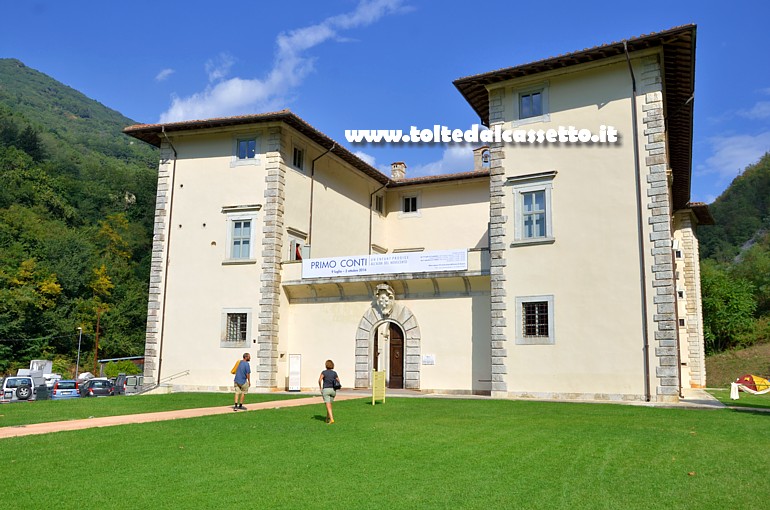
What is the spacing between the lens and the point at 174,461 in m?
8.91

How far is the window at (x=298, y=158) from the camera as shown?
1027 inches

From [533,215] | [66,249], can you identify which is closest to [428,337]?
[533,215]

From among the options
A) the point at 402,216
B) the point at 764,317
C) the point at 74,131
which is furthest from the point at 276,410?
the point at 74,131

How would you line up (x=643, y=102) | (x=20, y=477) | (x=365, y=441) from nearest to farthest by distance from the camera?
1. (x=20, y=477)
2. (x=365, y=441)
3. (x=643, y=102)

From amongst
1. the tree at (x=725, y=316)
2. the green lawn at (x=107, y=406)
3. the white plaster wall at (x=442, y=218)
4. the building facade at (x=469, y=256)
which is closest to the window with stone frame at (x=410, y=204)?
the white plaster wall at (x=442, y=218)

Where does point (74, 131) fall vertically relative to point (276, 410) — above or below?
above

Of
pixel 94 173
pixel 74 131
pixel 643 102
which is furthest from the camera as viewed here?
pixel 74 131

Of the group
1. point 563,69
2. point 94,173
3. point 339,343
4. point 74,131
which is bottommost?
point 339,343

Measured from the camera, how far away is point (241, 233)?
2519cm

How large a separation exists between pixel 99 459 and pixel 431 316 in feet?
51.1

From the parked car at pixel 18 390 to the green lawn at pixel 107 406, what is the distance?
431 inches

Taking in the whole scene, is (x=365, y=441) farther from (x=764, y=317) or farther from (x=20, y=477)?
(x=764, y=317)

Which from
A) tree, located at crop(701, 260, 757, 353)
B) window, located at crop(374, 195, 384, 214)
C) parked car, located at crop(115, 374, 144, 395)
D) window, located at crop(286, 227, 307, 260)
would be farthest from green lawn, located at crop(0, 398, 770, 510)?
tree, located at crop(701, 260, 757, 353)

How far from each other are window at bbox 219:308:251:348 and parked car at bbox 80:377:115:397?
7.14 meters
